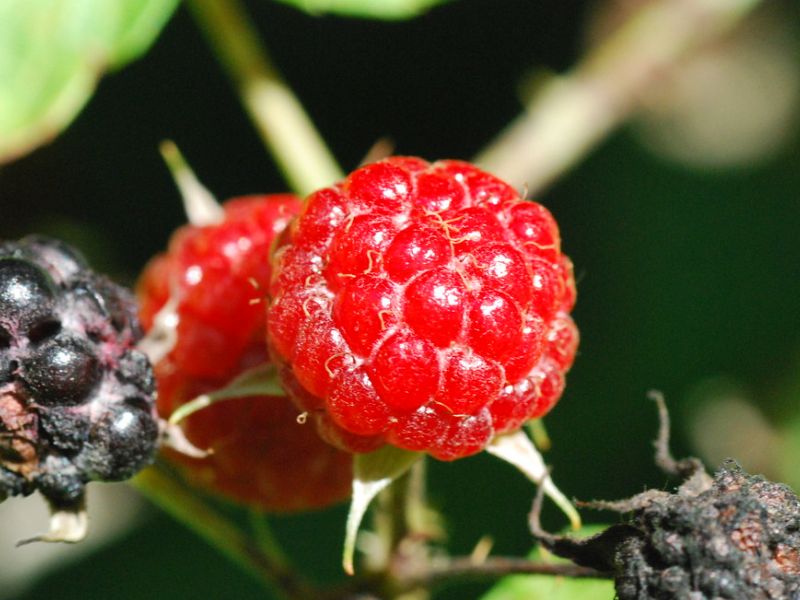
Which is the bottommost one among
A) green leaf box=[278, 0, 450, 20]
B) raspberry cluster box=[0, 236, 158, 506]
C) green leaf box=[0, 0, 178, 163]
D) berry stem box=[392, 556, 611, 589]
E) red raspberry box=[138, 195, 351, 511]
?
berry stem box=[392, 556, 611, 589]

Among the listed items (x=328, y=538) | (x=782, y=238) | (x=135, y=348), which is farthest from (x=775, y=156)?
(x=135, y=348)

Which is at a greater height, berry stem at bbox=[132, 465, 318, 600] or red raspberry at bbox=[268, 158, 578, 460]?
red raspberry at bbox=[268, 158, 578, 460]

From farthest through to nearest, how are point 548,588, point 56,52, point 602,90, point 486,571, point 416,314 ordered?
point 602,90
point 548,588
point 56,52
point 486,571
point 416,314

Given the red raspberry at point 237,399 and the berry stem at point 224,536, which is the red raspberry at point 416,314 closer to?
the red raspberry at point 237,399

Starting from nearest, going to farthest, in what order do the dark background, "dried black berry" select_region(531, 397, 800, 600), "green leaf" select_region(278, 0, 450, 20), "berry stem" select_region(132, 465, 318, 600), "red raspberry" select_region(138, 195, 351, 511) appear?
1. "dried black berry" select_region(531, 397, 800, 600)
2. "red raspberry" select_region(138, 195, 351, 511)
3. "berry stem" select_region(132, 465, 318, 600)
4. "green leaf" select_region(278, 0, 450, 20)
5. the dark background

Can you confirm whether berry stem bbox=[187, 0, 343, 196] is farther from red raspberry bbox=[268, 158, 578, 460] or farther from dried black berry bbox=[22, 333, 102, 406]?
dried black berry bbox=[22, 333, 102, 406]

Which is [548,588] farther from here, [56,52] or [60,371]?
[56,52]

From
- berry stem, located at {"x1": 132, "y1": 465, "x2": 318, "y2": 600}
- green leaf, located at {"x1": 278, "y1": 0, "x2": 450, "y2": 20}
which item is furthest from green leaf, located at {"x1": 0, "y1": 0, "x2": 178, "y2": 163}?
berry stem, located at {"x1": 132, "y1": 465, "x2": 318, "y2": 600}

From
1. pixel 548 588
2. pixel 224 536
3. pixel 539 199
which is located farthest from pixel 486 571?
pixel 539 199
